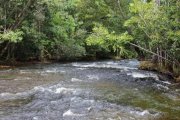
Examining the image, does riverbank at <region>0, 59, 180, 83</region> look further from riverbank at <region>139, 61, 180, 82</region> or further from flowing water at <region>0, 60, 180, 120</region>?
flowing water at <region>0, 60, 180, 120</region>

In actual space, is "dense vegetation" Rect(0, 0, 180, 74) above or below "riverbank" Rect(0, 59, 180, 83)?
above

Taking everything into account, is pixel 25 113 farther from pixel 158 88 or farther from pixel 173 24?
pixel 173 24

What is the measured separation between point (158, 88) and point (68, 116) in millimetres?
7977

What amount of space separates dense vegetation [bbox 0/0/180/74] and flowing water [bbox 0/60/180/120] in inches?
107

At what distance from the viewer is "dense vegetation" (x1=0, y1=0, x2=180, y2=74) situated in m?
20.4

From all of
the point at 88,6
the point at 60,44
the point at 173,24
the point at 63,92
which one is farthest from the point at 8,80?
the point at 88,6

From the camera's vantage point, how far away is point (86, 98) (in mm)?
14570

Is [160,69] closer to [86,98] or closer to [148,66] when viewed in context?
[148,66]

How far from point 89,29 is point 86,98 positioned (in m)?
30.3

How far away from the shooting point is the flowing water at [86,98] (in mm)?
11773

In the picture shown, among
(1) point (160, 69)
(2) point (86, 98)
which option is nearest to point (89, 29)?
(1) point (160, 69)

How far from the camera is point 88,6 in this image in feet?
126

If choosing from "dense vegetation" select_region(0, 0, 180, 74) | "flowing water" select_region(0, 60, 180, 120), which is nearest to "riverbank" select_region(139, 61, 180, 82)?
"dense vegetation" select_region(0, 0, 180, 74)

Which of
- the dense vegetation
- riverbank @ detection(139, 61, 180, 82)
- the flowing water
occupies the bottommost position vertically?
the flowing water
